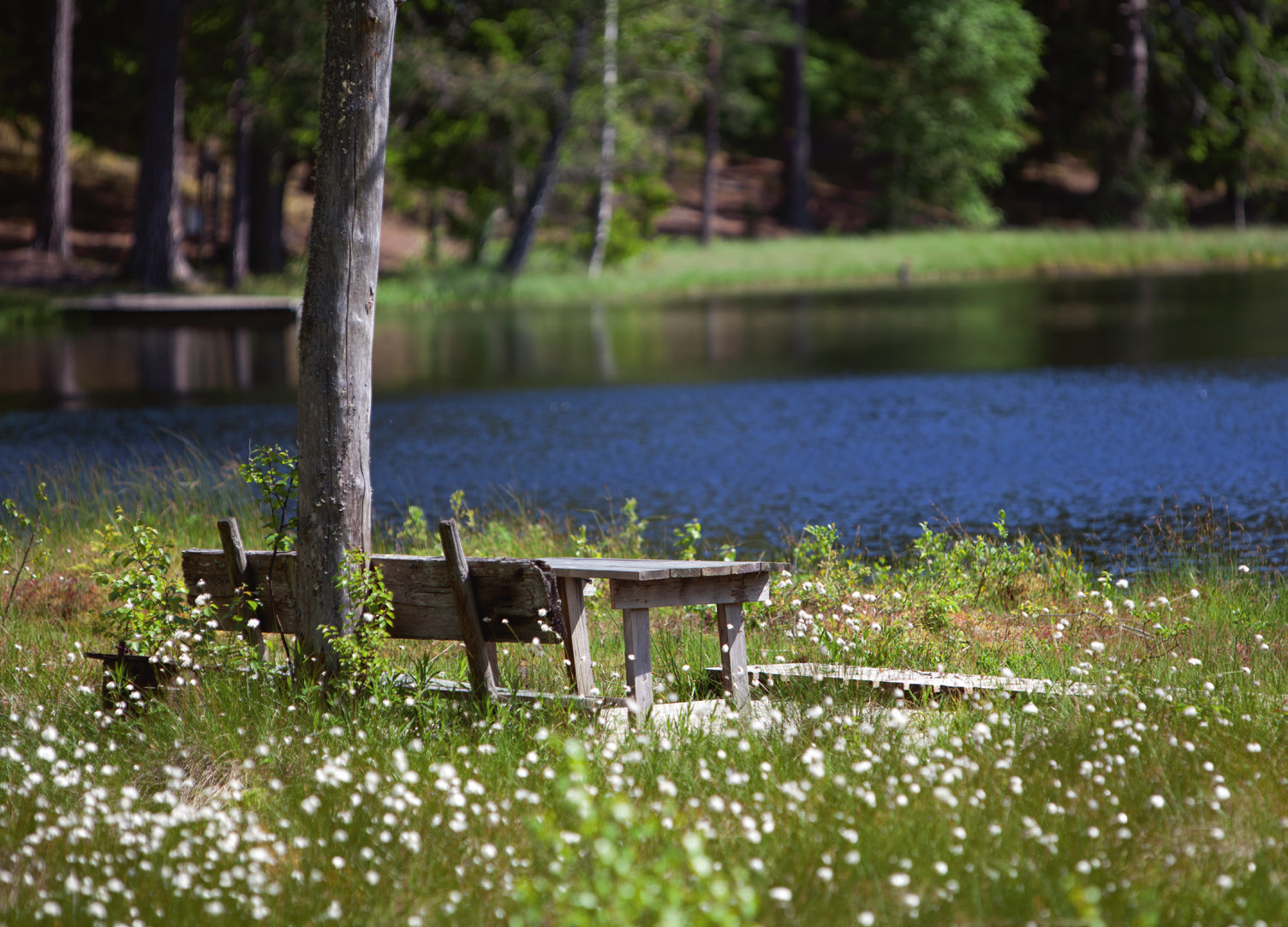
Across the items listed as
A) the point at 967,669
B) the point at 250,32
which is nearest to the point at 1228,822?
the point at 967,669

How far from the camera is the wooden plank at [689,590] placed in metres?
5.06

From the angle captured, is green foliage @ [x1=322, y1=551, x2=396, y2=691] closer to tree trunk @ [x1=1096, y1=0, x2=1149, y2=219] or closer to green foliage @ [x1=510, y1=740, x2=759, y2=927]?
green foliage @ [x1=510, y1=740, x2=759, y2=927]

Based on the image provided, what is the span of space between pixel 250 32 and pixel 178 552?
24.6 meters

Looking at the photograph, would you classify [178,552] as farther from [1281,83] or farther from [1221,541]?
[1281,83]

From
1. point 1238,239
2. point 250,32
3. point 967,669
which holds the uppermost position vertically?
point 250,32

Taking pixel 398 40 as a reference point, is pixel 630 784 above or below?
below

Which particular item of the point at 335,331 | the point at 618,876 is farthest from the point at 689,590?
the point at 618,876

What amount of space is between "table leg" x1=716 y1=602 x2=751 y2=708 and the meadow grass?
211mm

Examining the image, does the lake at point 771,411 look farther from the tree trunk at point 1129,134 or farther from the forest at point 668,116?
the tree trunk at point 1129,134

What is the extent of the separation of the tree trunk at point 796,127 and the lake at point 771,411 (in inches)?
824

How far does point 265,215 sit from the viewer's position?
116ft

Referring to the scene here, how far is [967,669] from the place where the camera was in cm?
596

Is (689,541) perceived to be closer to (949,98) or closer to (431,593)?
(431,593)

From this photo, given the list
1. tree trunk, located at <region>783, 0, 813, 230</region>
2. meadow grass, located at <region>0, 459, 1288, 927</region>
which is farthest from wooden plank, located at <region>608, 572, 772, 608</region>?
tree trunk, located at <region>783, 0, 813, 230</region>
